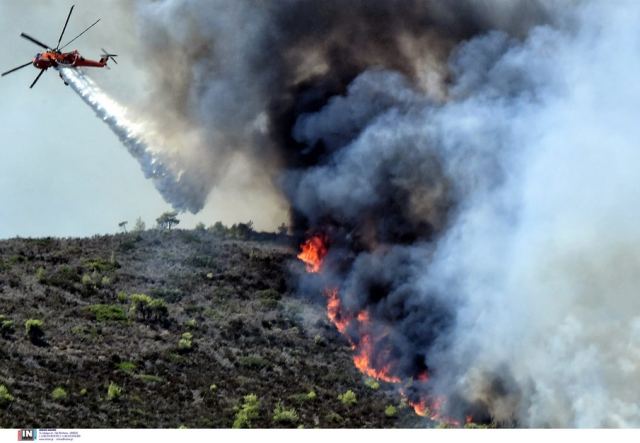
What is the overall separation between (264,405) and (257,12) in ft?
91.0

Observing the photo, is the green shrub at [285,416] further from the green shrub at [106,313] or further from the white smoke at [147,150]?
the white smoke at [147,150]

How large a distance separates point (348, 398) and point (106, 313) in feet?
61.3

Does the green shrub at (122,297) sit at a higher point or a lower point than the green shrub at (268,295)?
lower

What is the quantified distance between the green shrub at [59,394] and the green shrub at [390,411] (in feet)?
52.3

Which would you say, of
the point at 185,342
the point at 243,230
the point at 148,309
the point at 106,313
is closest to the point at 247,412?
the point at 185,342

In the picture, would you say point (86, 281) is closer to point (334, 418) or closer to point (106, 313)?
point (106, 313)

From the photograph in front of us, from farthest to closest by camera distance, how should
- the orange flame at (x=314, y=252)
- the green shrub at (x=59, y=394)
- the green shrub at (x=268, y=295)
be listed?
the green shrub at (x=268, y=295) → the orange flame at (x=314, y=252) → the green shrub at (x=59, y=394)

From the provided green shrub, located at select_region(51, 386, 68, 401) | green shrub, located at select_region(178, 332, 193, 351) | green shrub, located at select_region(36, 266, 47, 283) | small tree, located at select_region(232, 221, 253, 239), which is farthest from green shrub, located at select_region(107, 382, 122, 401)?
small tree, located at select_region(232, 221, 253, 239)

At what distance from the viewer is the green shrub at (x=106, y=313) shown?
74.2 metres

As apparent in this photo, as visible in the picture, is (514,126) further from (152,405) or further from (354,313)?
(152,405)

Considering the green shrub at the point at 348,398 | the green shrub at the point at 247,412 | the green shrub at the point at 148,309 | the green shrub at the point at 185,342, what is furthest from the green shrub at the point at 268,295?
the green shrub at the point at 247,412

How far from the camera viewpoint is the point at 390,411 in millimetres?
62125

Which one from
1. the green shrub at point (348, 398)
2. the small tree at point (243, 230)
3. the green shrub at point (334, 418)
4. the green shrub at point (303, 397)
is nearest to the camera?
the green shrub at point (334, 418)
